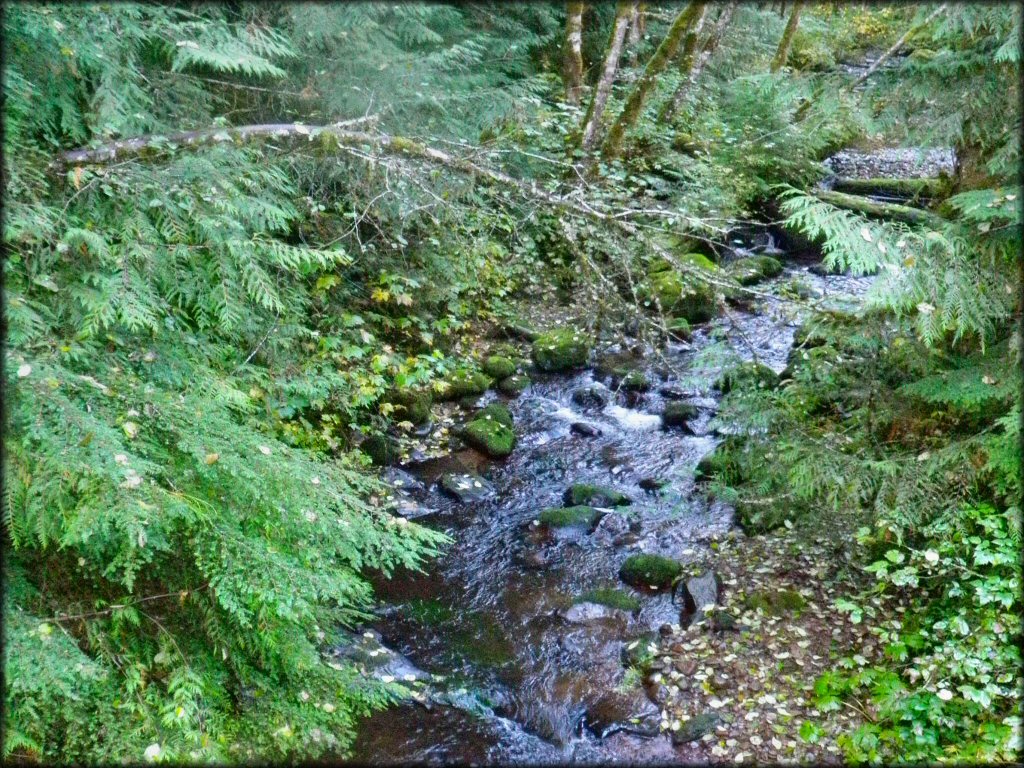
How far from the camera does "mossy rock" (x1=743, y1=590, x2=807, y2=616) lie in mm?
5578

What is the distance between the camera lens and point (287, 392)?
21.4 ft

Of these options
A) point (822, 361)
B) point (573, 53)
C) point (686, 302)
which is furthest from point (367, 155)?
point (573, 53)

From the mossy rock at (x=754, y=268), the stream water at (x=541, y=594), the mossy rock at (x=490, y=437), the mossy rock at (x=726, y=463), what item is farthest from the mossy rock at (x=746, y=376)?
the mossy rock at (x=754, y=268)

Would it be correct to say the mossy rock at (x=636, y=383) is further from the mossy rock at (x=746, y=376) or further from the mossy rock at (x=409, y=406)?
the mossy rock at (x=409, y=406)

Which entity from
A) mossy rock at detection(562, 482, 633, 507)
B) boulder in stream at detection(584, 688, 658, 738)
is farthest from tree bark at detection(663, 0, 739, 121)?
boulder in stream at detection(584, 688, 658, 738)

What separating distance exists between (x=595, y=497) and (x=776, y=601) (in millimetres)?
2449

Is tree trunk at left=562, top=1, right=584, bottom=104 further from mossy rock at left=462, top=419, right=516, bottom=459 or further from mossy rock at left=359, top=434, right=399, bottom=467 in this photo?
mossy rock at left=359, top=434, right=399, bottom=467

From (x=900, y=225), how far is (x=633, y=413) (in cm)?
500

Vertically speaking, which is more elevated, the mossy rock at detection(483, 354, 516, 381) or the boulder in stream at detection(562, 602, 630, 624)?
the mossy rock at detection(483, 354, 516, 381)

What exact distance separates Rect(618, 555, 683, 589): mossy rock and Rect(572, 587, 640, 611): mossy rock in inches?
7.4

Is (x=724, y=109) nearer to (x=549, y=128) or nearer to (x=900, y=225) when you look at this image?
(x=549, y=128)

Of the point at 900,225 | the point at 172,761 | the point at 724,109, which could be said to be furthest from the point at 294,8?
the point at 724,109

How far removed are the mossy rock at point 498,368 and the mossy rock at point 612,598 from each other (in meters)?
4.28

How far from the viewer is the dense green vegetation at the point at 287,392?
362 centimetres
